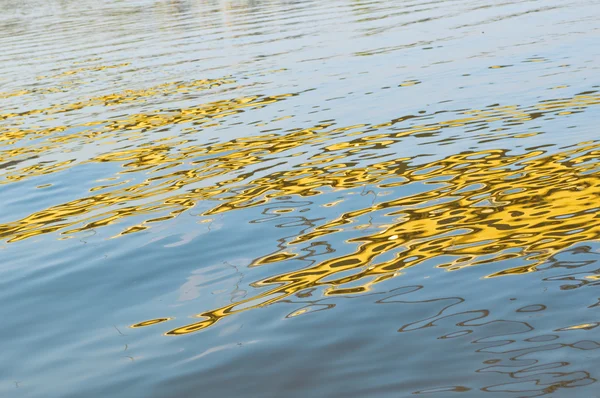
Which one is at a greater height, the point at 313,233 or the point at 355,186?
the point at 313,233

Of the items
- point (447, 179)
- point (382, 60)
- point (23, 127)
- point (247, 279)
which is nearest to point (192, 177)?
point (447, 179)

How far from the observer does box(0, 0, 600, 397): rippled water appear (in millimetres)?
5039

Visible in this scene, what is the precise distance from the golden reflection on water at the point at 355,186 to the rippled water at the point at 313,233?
36 millimetres

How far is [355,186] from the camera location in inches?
358

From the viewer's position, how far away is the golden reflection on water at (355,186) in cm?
655

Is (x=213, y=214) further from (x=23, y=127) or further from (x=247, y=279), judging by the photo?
(x=23, y=127)

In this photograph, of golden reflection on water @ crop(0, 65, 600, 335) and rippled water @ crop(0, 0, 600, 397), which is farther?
golden reflection on water @ crop(0, 65, 600, 335)

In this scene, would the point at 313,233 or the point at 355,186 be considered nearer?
the point at 313,233

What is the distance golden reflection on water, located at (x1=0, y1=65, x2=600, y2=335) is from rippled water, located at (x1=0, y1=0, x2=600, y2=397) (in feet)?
0.12

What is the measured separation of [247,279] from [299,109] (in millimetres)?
8063

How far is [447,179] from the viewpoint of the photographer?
8.93 metres

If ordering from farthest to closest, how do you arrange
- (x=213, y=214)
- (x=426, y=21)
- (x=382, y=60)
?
(x=426, y=21) → (x=382, y=60) → (x=213, y=214)

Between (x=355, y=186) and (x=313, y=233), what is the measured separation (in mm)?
1629

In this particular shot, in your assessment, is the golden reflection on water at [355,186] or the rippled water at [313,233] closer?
the rippled water at [313,233]
